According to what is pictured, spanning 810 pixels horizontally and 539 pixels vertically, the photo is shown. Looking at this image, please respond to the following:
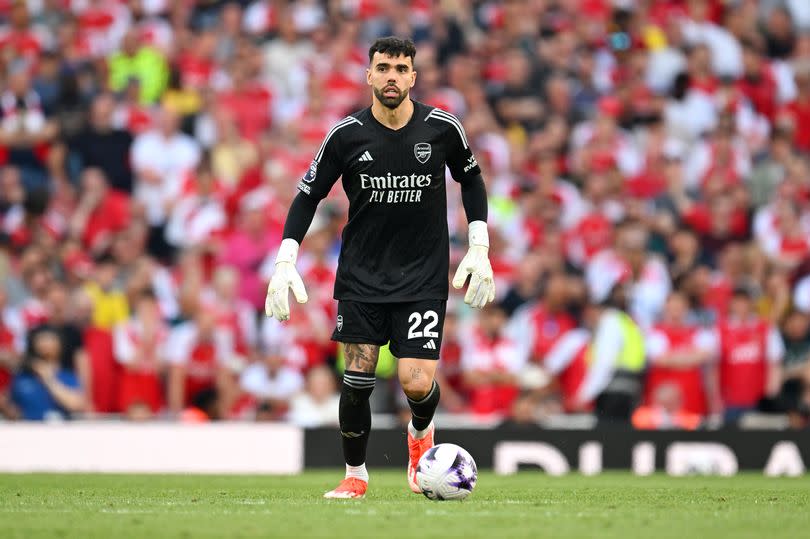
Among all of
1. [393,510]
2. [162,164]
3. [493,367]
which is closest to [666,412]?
[493,367]

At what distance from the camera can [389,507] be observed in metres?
8.70

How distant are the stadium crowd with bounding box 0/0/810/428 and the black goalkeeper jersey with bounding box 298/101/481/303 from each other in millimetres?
5882

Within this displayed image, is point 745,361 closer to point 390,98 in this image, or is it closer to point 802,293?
point 802,293

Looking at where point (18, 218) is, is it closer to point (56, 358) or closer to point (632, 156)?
point (56, 358)

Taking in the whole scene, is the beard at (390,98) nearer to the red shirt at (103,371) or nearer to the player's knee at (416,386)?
the player's knee at (416,386)

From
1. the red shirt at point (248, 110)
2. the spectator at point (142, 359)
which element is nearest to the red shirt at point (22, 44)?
the red shirt at point (248, 110)

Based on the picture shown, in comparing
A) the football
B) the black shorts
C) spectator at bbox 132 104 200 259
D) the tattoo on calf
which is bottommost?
the football

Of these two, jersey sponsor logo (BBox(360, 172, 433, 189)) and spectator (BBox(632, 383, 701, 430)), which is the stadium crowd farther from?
jersey sponsor logo (BBox(360, 172, 433, 189))

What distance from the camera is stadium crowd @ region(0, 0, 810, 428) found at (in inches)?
616

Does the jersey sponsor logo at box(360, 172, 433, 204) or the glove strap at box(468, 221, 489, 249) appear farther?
the glove strap at box(468, 221, 489, 249)

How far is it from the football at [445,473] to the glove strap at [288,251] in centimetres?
150

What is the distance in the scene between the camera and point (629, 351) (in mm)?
15578

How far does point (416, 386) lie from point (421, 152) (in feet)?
4.79

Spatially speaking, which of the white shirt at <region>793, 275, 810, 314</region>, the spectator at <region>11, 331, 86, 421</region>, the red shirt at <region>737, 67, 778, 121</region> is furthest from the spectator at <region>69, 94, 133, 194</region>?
the red shirt at <region>737, 67, 778, 121</region>
